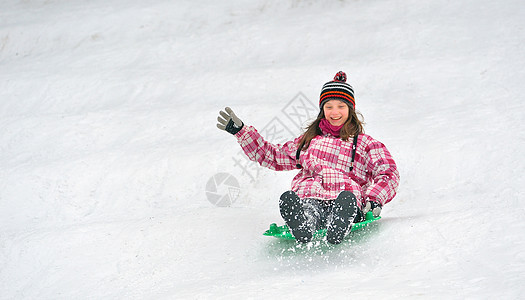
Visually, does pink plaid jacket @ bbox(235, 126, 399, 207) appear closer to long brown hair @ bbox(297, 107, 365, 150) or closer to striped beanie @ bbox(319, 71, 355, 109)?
long brown hair @ bbox(297, 107, 365, 150)

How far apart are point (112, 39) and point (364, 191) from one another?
5.02 m

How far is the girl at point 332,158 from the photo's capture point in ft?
10.0

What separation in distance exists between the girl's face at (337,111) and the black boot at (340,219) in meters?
0.72

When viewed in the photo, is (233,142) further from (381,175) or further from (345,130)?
(381,175)

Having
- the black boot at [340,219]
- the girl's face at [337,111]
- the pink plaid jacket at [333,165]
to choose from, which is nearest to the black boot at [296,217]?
the black boot at [340,219]

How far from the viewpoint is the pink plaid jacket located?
10.2 ft

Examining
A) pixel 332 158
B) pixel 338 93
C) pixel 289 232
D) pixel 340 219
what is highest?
pixel 338 93

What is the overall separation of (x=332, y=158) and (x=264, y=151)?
429 millimetres

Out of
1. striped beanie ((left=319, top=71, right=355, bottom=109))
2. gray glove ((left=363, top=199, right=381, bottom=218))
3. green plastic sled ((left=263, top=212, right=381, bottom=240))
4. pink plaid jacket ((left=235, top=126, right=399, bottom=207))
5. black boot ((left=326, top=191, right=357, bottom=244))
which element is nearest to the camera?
black boot ((left=326, top=191, right=357, bottom=244))

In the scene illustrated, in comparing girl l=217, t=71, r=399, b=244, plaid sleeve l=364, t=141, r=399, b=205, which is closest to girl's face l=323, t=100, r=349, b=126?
girl l=217, t=71, r=399, b=244

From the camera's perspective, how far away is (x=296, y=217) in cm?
271

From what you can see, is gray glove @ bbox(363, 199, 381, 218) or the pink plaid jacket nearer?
gray glove @ bbox(363, 199, 381, 218)

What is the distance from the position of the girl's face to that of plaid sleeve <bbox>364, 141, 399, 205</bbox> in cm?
23

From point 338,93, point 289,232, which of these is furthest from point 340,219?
point 338,93
